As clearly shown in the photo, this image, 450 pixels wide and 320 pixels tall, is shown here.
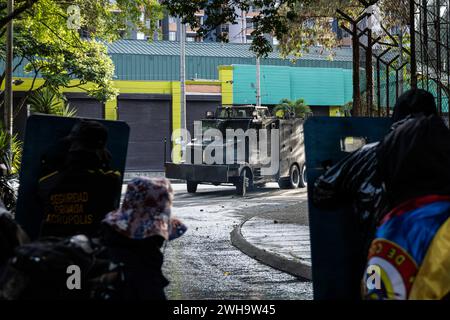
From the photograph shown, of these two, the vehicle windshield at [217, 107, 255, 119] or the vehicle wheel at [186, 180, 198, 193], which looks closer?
the vehicle wheel at [186, 180, 198, 193]

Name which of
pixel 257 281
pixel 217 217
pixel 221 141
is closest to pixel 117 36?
pixel 221 141

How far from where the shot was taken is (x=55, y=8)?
22.0 m

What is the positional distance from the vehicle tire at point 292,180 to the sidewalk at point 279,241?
9.05m

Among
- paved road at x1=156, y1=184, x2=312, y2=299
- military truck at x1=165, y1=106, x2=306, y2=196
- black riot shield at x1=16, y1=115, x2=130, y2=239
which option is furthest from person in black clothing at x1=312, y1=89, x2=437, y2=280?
military truck at x1=165, y1=106, x2=306, y2=196

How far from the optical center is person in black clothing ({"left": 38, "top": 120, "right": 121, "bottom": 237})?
13.7 feet

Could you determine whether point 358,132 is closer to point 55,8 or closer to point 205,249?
point 205,249

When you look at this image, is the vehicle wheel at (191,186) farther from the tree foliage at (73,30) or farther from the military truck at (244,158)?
the tree foliage at (73,30)

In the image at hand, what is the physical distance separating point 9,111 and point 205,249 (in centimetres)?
891

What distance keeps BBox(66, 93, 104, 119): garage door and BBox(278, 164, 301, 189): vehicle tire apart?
1766 cm

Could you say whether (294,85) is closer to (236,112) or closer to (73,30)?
(236,112)

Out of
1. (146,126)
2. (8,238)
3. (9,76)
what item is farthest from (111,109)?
(8,238)

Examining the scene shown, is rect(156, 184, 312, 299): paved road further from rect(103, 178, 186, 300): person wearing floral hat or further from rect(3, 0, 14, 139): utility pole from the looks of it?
rect(3, 0, 14, 139): utility pole

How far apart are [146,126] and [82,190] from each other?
39.7 metres

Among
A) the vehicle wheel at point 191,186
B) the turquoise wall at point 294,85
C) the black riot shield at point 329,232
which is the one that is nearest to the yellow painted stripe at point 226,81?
the turquoise wall at point 294,85
